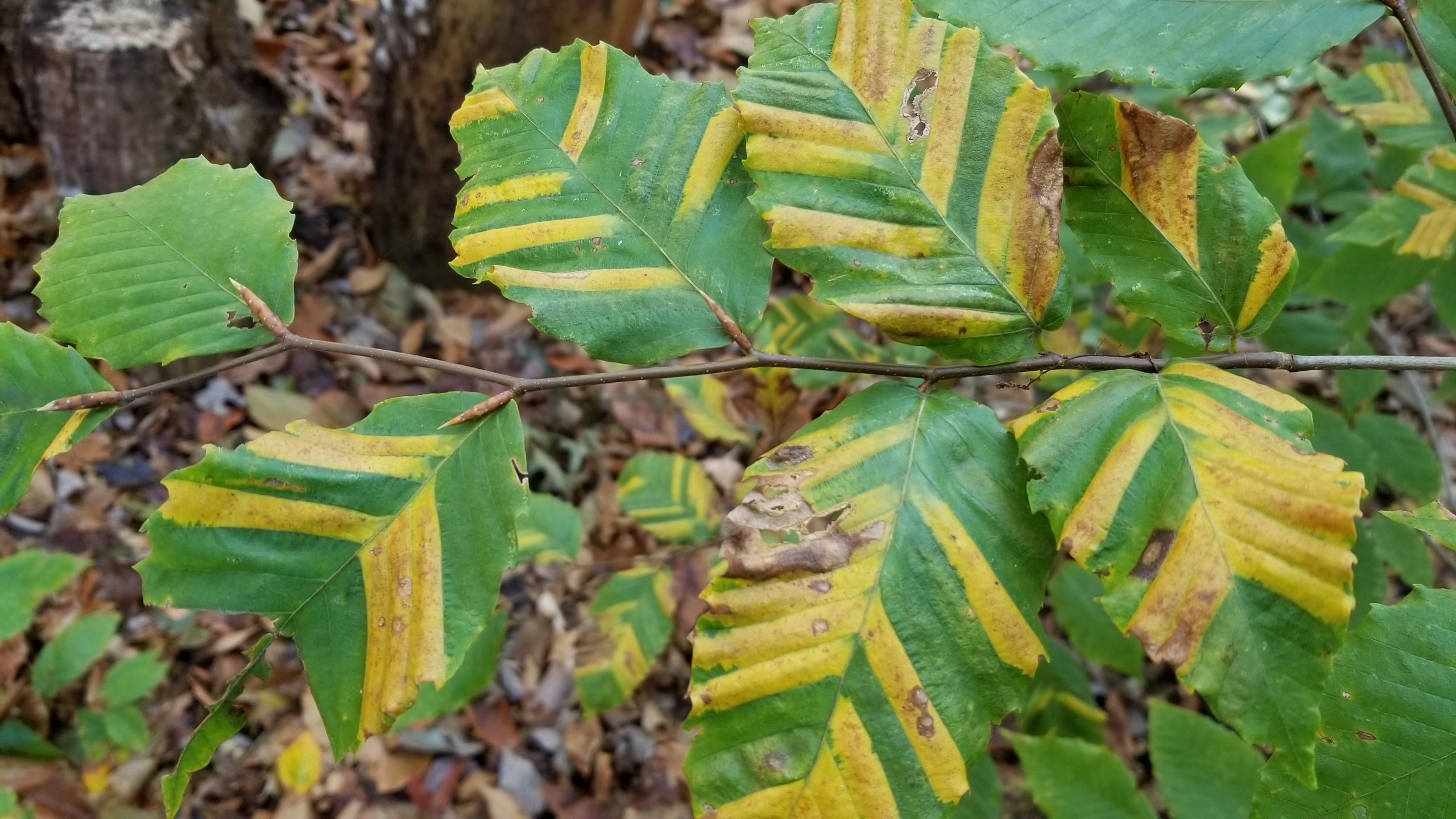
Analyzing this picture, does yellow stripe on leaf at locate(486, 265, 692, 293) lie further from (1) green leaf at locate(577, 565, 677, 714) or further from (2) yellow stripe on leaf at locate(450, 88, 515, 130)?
(1) green leaf at locate(577, 565, 677, 714)

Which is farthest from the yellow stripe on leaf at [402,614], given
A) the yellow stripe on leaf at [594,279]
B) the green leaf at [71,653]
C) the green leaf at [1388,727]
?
the green leaf at [71,653]

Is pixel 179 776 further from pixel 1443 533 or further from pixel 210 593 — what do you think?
pixel 1443 533

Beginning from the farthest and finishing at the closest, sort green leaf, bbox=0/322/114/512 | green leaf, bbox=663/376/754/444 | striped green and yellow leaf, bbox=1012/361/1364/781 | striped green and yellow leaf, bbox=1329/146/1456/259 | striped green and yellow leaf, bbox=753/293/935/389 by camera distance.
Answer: green leaf, bbox=663/376/754/444 < striped green and yellow leaf, bbox=753/293/935/389 < striped green and yellow leaf, bbox=1329/146/1456/259 < green leaf, bbox=0/322/114/512 < striped green and yellow leaf, bbox=1012/361/1364/781

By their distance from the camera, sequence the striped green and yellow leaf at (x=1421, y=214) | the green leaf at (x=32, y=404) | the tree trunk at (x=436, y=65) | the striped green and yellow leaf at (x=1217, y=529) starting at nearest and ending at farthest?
the striped green and yellow leaf at (x=1217, y=529) < the green leaf at (x=32, y=404) < the striped green and yellow leaf at (x=1421, y=214) < the tree trunk at (x=436, y=65)

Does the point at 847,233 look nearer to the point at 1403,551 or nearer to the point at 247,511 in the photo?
the point at 247,511

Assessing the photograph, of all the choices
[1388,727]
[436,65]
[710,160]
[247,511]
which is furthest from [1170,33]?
[436,65]

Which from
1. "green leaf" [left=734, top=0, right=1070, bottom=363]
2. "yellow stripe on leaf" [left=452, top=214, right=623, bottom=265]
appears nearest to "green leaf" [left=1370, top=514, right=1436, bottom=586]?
"green leaf" [left=734, top=0, right=1070, bottom=363]

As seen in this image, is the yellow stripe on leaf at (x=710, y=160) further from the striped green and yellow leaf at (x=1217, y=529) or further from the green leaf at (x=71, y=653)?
the green leaf at (x=71, y=653)
